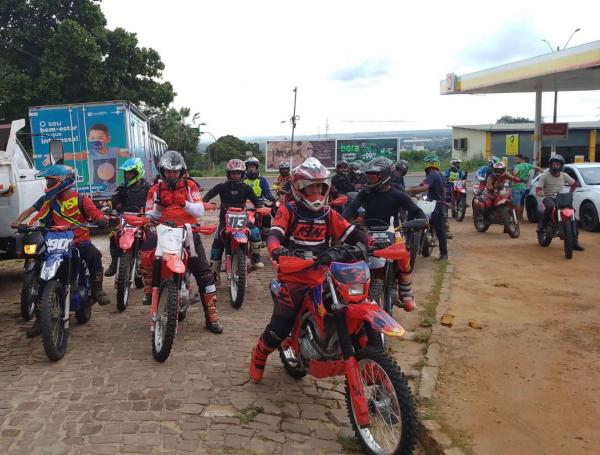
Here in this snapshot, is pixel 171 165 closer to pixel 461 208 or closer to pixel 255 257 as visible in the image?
pixel 255 257

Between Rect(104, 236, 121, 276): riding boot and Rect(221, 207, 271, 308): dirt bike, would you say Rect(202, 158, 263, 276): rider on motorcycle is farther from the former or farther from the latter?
Rect(104, 236, 121, 276): riding boot

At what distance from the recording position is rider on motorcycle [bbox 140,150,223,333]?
5898 mm

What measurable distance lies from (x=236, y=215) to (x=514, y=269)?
4.77m

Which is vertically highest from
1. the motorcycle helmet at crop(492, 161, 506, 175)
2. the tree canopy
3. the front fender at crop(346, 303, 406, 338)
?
the tree canopy

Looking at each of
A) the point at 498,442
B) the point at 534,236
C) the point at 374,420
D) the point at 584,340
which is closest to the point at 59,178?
the point at 374,420

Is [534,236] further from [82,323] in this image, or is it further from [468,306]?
[82,323]

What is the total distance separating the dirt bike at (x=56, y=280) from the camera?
17.0ft

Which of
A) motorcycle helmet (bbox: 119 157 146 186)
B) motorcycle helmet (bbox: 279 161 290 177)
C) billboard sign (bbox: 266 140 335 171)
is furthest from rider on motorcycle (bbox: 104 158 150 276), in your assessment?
billboard sign (bbox: 266 140 335 171)

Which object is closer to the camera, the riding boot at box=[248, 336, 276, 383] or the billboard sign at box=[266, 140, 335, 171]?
the riding boot at box=[248, 336, 276, 383]

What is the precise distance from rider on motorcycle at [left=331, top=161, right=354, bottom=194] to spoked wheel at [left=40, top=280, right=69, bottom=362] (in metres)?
6.86

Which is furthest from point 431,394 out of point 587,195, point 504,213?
point 587,195

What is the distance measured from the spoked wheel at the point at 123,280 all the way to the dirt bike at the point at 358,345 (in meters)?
3.49

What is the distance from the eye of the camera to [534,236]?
42.9 ft

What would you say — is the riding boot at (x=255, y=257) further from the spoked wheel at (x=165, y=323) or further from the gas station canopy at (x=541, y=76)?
the gas station canopy at (x=541, y=76)
